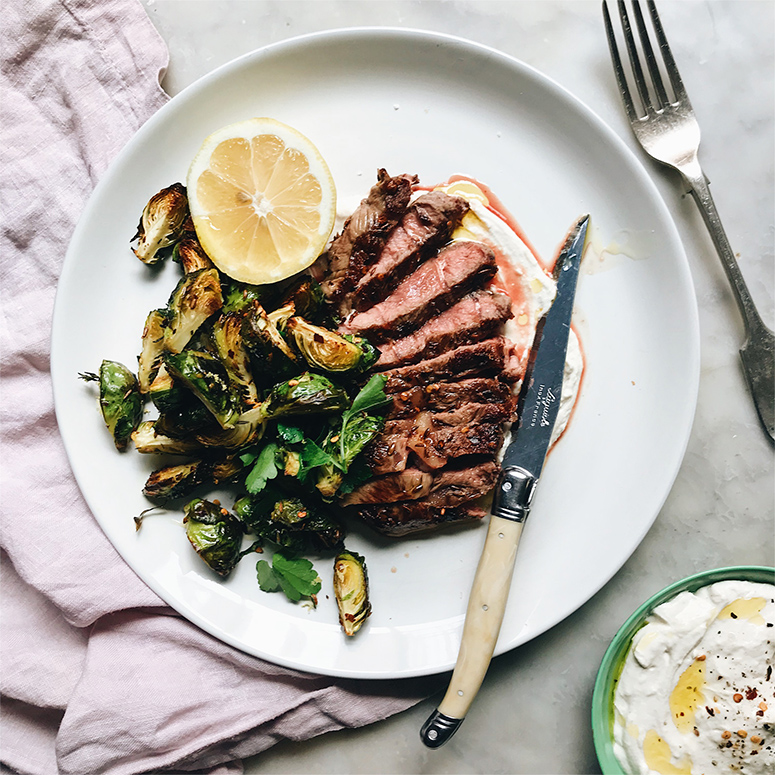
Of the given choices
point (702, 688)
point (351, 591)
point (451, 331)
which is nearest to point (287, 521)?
point (351, 591)

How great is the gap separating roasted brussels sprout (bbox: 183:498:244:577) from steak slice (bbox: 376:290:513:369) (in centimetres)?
121

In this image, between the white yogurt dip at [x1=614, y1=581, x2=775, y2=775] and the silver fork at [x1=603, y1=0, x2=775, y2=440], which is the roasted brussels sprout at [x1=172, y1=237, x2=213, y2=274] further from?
the white yogurt dip at [x1=614, y1=581, x2=775, y2=775]

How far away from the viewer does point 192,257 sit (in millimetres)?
3596

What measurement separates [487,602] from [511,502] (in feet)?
1.83

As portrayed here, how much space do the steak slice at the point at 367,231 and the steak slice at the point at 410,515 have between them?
1.20 meters

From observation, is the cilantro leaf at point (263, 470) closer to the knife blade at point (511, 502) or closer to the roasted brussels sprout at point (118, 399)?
the roasted brussels sprout at point (118, 399)

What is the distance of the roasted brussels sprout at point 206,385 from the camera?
126 inches

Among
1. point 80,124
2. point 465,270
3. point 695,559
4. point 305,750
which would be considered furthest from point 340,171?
point 305,750

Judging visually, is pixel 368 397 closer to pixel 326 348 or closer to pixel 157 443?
pixel 326 348

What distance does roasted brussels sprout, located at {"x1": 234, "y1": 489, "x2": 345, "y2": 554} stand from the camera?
3.53m

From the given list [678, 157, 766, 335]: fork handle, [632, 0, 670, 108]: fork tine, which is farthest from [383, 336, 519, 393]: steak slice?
[632, 0, 670, 108]: fork tine

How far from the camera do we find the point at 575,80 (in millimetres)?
4094

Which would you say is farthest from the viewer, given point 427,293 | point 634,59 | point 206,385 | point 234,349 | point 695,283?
point 695,283

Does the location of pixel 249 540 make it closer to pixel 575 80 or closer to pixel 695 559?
pixel 695 559
